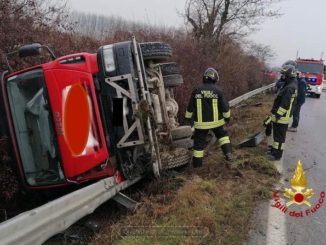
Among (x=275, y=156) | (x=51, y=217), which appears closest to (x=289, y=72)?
(x=275, y=156)

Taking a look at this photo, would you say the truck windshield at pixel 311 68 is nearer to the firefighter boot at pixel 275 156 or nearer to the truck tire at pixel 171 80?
the firefighter boot at pixel 275 156

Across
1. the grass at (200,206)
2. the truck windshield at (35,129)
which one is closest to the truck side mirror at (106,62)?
the truck windshield at (35,129)

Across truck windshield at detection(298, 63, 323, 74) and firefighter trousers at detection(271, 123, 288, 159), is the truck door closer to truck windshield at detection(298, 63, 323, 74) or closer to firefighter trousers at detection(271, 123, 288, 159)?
firefighter trousers at detection(271, 123, 288, 159)

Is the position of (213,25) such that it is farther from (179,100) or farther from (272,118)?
(272,118)

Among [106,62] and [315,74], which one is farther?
[315,74]

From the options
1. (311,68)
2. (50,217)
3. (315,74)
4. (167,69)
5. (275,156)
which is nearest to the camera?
(50,217)

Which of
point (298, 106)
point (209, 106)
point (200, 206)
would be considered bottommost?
point (298, 106)

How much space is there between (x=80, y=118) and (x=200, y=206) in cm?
162

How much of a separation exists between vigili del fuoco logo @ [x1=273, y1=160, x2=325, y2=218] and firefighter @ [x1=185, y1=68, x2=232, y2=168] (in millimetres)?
1139

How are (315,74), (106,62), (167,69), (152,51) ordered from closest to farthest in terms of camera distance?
(106,62)
(152,51)
(167,69)
(315,74)

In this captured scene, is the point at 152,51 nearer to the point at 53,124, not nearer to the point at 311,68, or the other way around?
the point at 53,124

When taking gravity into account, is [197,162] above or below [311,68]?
above

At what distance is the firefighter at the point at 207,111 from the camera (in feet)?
19.2

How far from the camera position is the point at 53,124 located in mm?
4059
